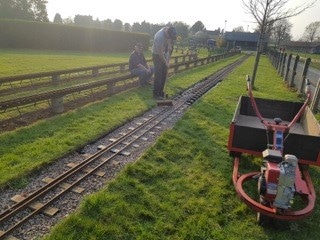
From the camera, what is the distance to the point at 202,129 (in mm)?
8320

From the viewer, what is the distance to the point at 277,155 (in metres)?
4.26

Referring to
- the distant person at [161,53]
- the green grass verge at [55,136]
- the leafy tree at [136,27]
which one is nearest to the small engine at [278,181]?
the green grass verge at [55,136]

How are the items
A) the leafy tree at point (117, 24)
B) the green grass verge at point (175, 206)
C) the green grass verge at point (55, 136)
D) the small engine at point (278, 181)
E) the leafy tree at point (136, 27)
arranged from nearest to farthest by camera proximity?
the small engine at point (278, 181), the green grass verge at point (175, 206), the green grass verge at point (55, 136), the leafy tree at point (136, 27), the leafy tree at point (117, 24)

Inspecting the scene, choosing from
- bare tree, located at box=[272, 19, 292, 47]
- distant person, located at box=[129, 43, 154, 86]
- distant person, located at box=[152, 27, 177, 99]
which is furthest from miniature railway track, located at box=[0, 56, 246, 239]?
bare tree, located at box=[272, 19, 292, 47]

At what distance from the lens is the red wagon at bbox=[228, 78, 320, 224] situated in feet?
12.8

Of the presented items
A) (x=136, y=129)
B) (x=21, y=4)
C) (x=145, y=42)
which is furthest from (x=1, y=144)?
(x=21, y=4)

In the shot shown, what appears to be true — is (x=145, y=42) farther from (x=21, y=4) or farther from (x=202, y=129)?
(x=202, y=129)

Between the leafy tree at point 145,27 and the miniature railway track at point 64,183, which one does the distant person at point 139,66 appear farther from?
the leafy tree at point 145,27

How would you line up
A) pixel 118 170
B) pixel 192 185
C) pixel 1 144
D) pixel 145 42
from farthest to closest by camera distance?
pixel 145 42
pixel 1 144
pixel 118 170
pixel 192 185

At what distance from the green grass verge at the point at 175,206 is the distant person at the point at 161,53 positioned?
15.8 ft

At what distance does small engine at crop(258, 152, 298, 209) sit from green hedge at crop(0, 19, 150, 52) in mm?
31868

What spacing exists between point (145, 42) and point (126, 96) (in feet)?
117

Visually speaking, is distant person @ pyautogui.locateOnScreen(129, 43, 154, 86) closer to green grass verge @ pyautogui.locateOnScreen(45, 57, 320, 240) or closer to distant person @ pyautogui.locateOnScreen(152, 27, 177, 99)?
distant person @ pyautogui.locateOnScreen(152, 27, 177, 99)

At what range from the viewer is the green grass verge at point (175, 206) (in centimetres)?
405
